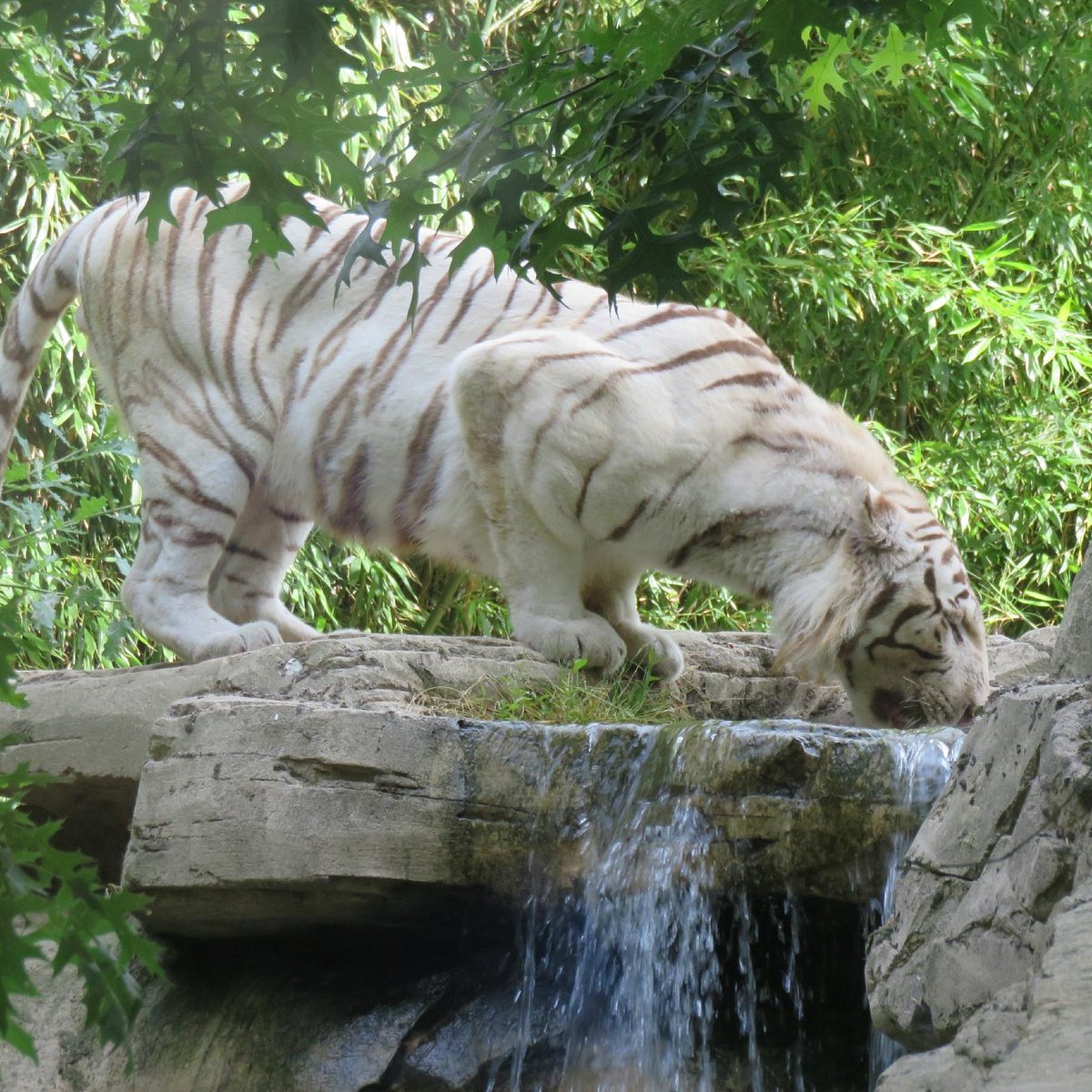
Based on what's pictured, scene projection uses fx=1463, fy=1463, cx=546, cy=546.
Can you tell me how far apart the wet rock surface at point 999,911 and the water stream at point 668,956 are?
734 mm

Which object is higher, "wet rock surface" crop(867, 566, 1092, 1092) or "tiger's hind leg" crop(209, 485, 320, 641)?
"wet rock surface" crop(867, 566, 1092, 1092)

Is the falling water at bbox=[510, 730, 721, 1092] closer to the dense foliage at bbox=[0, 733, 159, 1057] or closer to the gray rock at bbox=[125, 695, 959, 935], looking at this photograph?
the gray rock at bbox=[125, 695, 959, 935]

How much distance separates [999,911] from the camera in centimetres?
169

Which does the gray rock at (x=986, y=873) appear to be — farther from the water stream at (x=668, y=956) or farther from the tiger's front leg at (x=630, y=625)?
the tiger's front leg at (x=630, y=625)

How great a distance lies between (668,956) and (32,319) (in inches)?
100

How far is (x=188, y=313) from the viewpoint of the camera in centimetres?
390

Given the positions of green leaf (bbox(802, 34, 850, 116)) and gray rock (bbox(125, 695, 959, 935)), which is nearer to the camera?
green leaf (bbox(802, 34, 850, 116))

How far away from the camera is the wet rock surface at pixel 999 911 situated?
4.50ft

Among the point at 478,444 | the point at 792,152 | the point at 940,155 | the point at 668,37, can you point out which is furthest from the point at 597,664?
the point at 940,155

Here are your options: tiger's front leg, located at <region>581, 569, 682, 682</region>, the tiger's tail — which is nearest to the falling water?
tiger's front leg, located at <region>581, 569, 682, 682</region>

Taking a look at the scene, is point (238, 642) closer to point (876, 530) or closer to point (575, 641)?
point (575, 641)

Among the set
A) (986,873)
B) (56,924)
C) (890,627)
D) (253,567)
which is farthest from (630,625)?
(56,924)

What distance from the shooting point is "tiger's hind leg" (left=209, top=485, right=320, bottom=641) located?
411cm

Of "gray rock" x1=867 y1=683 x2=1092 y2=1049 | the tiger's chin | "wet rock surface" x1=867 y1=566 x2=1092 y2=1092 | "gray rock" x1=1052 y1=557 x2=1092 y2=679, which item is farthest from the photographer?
the tiger's chin
